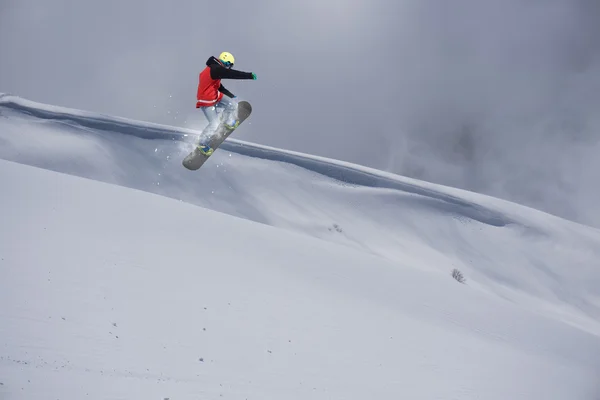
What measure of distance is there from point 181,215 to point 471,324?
699 centimetres

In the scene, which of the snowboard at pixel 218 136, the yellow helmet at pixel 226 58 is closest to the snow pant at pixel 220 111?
the snowboard at pixel 218 136

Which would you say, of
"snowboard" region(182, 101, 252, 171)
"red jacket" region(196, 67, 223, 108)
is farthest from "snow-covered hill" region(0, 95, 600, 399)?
"red jacket" region(196, 67, 223, 108)

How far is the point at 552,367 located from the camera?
406 inches

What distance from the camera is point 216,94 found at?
7.13m

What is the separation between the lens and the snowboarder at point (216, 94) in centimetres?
628

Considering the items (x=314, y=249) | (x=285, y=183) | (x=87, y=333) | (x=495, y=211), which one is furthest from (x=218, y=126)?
(x=495, y=211)

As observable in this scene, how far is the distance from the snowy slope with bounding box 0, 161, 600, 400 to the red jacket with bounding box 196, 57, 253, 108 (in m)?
2.90

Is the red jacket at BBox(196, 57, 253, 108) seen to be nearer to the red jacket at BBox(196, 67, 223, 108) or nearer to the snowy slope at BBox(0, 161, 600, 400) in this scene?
the red jacket at BBox(196, 67, 223, 108)

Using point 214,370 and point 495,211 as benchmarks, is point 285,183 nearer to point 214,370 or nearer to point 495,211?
point 495,211

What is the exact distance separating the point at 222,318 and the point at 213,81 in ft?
11.1

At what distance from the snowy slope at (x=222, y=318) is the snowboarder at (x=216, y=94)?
2.51m

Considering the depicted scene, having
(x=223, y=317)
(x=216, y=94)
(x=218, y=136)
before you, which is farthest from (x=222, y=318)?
(x=216, y=94)

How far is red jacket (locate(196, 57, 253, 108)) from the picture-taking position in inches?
246

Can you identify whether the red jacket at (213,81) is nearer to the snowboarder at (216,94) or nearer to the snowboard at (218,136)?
the snowboarder at (216,94)
